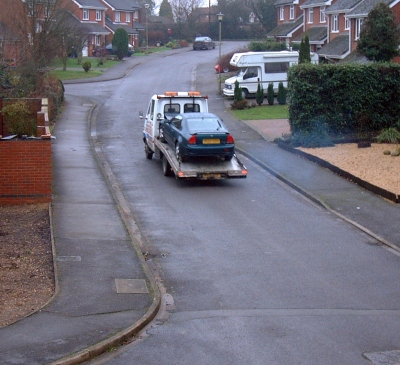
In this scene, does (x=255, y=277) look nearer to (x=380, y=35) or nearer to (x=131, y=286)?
(x=131, y=286)

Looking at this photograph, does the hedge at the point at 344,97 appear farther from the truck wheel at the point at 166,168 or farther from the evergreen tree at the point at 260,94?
the evergreen tree at the point at 260,94

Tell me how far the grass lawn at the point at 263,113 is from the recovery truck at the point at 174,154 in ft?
37.3

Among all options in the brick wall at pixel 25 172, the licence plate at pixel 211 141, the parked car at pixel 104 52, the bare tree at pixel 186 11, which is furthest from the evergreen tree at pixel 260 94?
the bare tree at pixel 186 11

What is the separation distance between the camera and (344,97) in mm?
25234

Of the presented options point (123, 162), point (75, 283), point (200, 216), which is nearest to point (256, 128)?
point (123, 162)

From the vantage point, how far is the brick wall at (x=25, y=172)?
1573cm

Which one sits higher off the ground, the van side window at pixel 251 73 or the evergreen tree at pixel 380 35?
the evergreen tree at pixel 380 35

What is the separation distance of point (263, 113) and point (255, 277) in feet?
82.4

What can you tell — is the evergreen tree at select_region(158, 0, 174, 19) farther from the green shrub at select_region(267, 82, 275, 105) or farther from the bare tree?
the green shrub at select_region(267, 82, 275, 105)

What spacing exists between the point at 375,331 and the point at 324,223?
6.63 metres

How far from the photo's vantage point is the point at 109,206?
15.6 metres

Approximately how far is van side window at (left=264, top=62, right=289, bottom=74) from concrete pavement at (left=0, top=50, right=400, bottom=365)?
55.0 ft

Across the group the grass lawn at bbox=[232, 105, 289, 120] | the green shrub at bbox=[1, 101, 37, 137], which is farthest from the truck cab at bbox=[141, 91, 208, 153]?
the grass lawn at bbox=[232, 105, 289, 120]

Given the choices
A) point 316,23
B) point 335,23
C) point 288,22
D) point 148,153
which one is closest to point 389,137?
point 148,153
